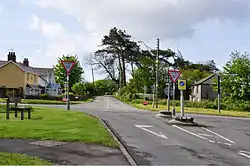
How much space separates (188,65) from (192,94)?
13449mm

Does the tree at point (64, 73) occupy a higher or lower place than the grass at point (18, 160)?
higher

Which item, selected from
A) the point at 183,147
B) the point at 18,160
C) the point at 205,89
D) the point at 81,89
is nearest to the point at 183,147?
the point at 183,147

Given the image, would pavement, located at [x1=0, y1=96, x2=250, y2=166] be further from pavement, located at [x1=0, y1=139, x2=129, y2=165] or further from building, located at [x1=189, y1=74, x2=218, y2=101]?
building, located at [x1=189, y1=74, x2=218, y2=101]

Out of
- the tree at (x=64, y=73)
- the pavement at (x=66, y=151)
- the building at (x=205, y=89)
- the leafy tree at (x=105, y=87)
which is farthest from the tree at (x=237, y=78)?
the leafy tree at (x=105, y=87)

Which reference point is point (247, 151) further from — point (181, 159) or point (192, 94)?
point (192, 94)

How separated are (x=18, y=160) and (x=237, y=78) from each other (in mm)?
40640

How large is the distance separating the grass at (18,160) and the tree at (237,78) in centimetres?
3980

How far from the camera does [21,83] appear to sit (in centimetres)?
6800

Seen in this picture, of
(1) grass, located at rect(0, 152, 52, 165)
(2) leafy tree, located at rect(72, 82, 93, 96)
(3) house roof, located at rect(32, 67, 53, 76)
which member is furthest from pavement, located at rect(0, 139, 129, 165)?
(3) house roof, located at rect(32, 67, 53, 76)

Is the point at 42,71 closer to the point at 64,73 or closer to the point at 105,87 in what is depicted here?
the point at 64,73

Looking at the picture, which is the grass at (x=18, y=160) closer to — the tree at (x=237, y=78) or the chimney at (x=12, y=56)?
the tree at (x=237, y=78)

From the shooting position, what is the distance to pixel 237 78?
45.6m

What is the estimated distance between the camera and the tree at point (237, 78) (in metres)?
45.4

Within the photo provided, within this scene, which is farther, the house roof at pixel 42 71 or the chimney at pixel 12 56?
the house roof at pixel 42 71
